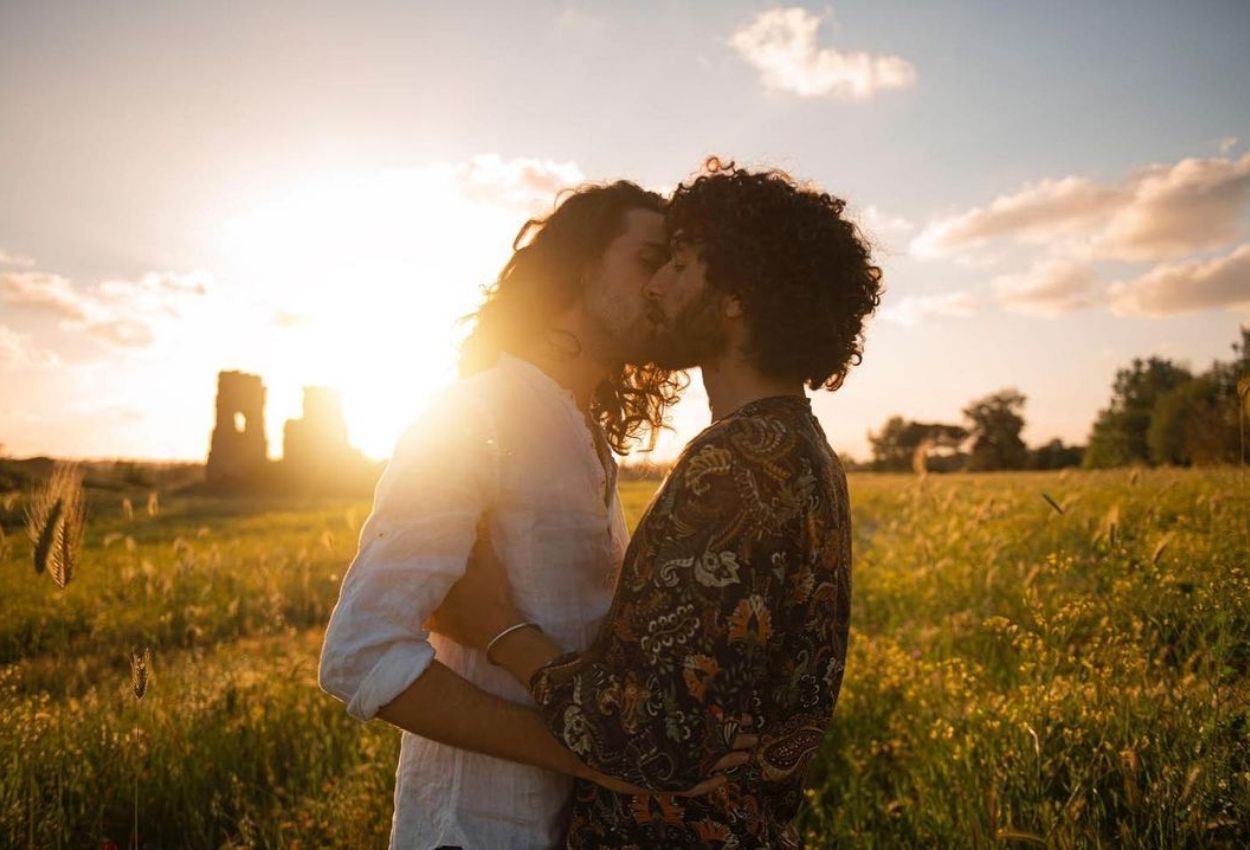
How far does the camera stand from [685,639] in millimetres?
1701

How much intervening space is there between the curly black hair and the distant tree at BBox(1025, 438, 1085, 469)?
87.2 meters

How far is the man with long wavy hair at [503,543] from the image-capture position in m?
1.90

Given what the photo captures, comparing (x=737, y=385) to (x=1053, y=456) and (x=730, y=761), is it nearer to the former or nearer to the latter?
(x=730, y=761)

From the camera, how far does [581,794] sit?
7.00ft

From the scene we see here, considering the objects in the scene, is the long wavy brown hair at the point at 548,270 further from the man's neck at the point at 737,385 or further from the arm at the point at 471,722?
the arm at the point at 471,722

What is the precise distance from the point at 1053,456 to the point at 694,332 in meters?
93.2

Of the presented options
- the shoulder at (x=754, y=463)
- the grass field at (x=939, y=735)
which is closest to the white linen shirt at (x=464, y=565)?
the shoulder at (x=754, y=463)

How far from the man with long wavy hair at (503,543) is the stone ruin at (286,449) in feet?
234

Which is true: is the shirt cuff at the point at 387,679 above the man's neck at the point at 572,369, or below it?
below

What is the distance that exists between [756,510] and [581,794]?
96 cm

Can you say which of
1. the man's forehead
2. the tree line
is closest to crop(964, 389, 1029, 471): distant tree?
the tree line

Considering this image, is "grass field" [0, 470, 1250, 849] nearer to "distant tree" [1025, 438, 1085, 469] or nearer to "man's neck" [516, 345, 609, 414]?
"man's neck" [516, 345, 609, 414]

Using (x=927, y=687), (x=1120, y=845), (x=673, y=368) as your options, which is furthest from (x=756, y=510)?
(x=927, y=687)

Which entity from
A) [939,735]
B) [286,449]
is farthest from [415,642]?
[286,449]
